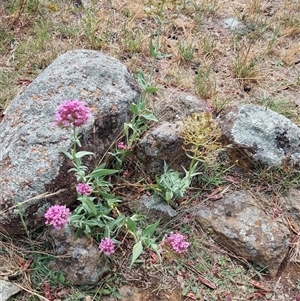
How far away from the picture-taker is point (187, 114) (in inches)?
125

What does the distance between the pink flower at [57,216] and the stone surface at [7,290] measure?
433mm

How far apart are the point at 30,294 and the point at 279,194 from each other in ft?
5.59

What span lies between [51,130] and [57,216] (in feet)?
1.91

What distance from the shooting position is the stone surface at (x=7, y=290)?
2.29 metres

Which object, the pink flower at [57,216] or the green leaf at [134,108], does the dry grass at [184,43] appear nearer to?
the green leaf at [134,108]

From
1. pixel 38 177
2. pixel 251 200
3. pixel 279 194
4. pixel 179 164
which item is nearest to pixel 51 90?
pixel 38 177

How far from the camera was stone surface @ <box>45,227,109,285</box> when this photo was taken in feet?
7.70

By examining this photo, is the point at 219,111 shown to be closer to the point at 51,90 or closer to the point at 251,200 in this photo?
the point at 251,200

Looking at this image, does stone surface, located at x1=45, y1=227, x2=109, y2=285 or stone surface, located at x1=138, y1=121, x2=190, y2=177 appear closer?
stone surface, located at x1=45, y1=227, x2=109, y2=285

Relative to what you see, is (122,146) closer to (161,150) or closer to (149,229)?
(161,150)

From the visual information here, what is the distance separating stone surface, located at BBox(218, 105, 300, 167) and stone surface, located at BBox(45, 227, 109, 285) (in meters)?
1.21

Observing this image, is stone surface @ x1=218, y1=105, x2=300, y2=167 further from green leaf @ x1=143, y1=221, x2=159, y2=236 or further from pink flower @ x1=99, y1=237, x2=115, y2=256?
pink flower @ x1=99, y1=237, x2=115, y2=256

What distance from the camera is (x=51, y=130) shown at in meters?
2.55

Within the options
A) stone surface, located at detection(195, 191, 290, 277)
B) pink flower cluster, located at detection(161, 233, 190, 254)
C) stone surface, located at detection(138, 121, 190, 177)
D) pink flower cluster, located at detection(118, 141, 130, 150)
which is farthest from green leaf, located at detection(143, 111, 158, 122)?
pink flower cluster, located at detection(161, 233, 190, 254)
